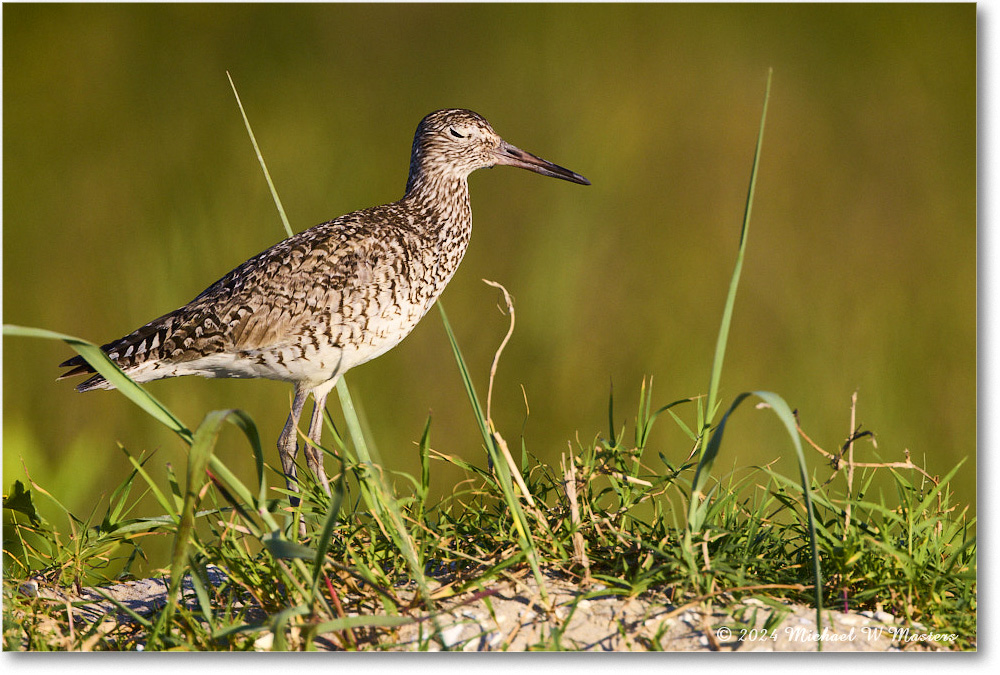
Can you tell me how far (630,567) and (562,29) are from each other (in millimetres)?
2514

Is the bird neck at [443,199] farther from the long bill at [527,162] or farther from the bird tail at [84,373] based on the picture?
the bird tail at [84,373]

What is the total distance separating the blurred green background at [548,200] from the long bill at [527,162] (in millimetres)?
314

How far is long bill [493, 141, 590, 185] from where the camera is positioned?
13.7 feet

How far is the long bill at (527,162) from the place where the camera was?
13.7ft

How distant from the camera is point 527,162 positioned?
4.20m

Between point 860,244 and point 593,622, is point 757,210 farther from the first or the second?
point 593,622

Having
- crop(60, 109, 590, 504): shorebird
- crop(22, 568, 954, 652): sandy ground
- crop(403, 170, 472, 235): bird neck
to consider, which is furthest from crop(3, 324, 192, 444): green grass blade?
crop(403, 170, 472, 235): bird neck

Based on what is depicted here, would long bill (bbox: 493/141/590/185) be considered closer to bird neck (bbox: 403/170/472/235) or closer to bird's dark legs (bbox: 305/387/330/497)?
bird neck (bbox: 403/170/472/235)

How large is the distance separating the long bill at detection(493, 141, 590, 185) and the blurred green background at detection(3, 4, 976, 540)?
314 mm

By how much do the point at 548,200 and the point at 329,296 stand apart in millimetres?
1571

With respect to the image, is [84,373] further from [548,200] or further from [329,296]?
[548,200]

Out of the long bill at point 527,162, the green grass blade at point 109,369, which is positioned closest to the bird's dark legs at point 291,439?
the green grass blade at point 109,369

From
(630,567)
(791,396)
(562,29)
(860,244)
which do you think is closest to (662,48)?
(562,29)

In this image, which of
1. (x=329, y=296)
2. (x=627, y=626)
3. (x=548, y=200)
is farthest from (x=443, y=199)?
(x=627, y=626)
